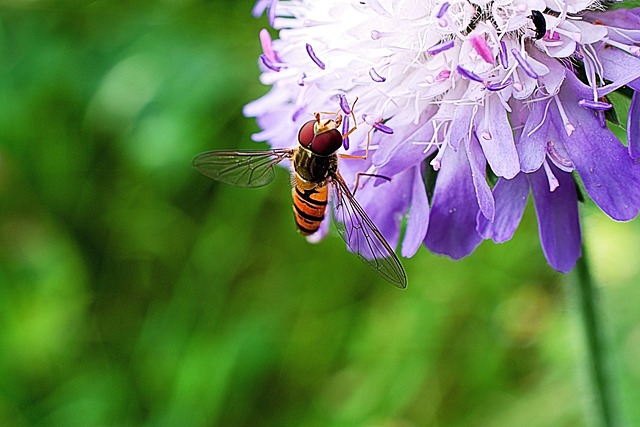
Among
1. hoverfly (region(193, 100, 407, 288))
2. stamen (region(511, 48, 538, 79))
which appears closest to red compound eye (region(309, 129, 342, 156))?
hoverfly (region(193, 100, 407, 288))

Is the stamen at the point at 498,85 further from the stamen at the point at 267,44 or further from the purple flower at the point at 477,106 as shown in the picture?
the stamen at the point at 267,44

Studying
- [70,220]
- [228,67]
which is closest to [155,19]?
[228,67]

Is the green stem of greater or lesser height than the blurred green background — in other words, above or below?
above

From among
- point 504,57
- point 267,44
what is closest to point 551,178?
point 504,57

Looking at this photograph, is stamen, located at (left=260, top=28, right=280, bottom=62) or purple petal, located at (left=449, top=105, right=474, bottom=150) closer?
purple petal, located at (left=449, top=105, right=474, bottom=150)

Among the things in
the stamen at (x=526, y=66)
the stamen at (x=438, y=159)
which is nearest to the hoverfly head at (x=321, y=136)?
the stamen at (x=438, y=159)

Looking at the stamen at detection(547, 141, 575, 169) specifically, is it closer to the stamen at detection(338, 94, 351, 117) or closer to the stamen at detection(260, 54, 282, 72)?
the stamen at detection(338, 94, 351, 117)
